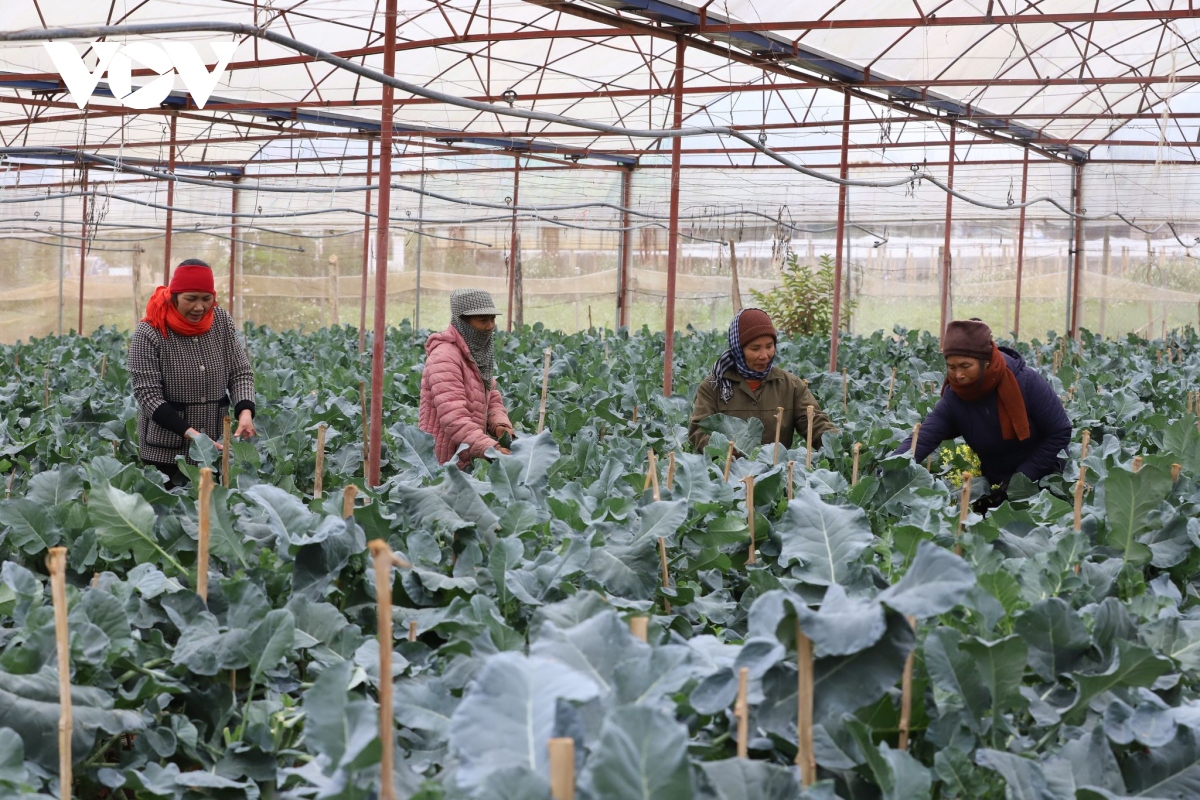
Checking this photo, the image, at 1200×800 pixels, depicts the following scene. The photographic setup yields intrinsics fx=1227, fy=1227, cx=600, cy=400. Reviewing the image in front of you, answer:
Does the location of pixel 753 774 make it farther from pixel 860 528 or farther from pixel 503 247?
pixel 503 247

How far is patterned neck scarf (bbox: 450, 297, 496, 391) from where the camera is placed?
566 cm

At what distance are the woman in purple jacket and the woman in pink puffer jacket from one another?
1897 millimetres

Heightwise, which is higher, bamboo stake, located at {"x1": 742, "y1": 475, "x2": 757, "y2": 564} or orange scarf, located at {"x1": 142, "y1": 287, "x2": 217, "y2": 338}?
orange scarf, located at {"x1": 142, "y1": 287, "x2": 217, "y2": 338}

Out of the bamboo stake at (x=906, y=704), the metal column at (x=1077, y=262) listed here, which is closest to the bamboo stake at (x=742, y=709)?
the bamboo stake at (x=906, y=704)

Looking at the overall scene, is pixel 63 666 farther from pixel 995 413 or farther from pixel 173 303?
pixel 995 413

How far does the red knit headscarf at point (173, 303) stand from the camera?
5.32 m

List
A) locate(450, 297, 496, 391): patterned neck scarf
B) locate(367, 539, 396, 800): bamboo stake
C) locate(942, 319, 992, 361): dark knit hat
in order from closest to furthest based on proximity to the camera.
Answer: locate(367, 539, 396, 800): bamboo stake → locate(942, 319, 992, 361): dark knit hat → locate(450, 297, 496, 391): patterned neck scarf

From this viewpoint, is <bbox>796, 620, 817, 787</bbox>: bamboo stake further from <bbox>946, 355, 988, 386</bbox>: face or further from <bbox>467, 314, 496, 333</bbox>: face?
<bbox>467, 314, 496, 333</bbox>: face

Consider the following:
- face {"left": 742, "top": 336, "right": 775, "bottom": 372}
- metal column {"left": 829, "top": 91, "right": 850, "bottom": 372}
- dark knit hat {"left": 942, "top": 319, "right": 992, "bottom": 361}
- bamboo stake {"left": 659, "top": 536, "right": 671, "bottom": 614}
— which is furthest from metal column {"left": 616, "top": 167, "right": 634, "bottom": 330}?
bamboo stake {"left": 659, "top": 536, "right": 671, "bottom": 614}

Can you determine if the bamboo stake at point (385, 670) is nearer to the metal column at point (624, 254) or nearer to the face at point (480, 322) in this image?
the face at point (480, 322)

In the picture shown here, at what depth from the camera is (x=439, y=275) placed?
28.8 meters

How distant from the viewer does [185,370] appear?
5578 millimetres

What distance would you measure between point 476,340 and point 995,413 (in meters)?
2.37

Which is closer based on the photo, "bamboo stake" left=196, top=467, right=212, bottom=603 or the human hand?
"bamboo stake" left=196, top=467, right=212, bottom=603
